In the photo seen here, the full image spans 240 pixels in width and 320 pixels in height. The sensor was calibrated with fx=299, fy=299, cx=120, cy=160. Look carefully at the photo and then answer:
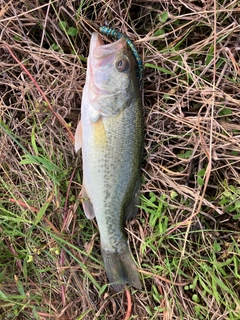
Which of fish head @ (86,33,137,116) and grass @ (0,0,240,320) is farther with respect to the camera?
grass @ (0,0,240,320)

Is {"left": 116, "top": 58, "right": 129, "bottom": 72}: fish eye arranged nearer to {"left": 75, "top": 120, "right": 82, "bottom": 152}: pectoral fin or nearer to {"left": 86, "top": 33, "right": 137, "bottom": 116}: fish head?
{"left": 86, "top": 33, "right": 137, "bottom": 116}: fish head

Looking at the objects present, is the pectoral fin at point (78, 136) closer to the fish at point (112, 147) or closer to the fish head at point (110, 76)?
the fish at point (112, 147)

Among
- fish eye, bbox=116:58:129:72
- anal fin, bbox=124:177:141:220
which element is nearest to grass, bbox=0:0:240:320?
anal fin, bbox=124:177:141:220

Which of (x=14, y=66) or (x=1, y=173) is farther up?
(x=14, y=66)

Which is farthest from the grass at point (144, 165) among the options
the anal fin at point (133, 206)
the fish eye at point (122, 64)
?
the fish eye at point (122, 64)

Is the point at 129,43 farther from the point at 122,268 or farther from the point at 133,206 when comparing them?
the point at 122,268

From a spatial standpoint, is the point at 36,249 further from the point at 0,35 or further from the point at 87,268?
the point at 0,35

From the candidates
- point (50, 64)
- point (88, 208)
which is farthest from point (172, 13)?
point (88, 208)

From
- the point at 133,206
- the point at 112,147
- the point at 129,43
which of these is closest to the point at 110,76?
the point at 129,43
